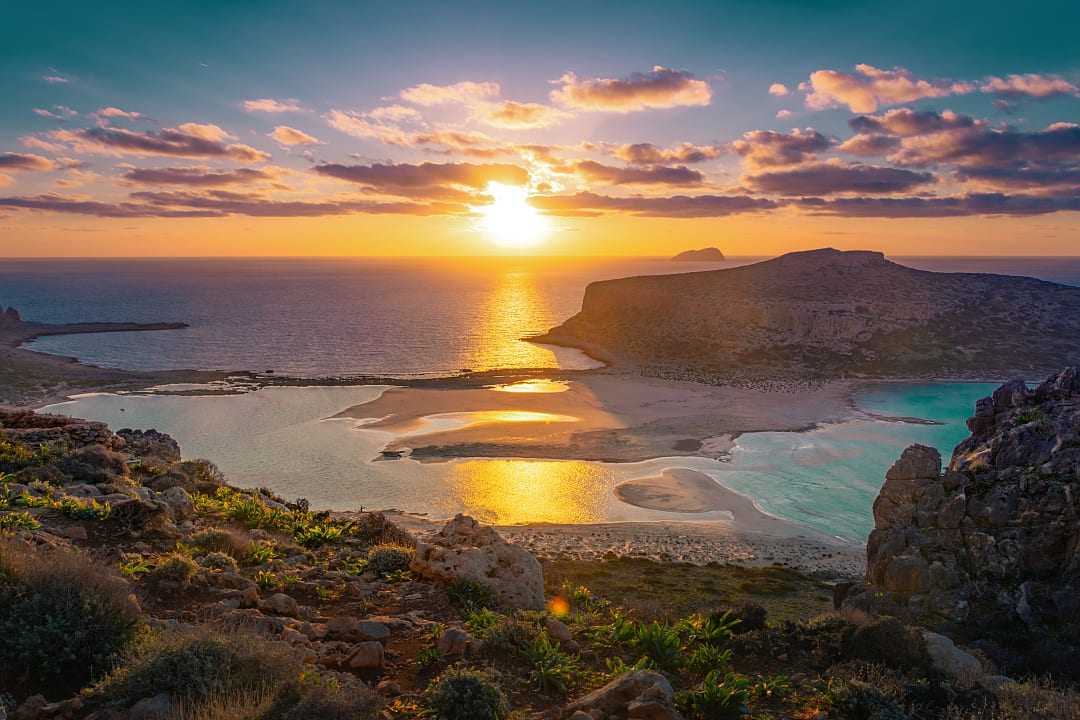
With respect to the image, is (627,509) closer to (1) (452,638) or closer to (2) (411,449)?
(2) (411,449)

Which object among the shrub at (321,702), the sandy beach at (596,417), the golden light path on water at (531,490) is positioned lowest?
the golden light path on water at (531,490)

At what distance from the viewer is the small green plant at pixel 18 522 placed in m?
12.8

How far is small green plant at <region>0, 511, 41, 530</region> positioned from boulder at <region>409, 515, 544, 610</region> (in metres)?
7.90

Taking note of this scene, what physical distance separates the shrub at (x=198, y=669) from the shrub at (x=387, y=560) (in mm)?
6792

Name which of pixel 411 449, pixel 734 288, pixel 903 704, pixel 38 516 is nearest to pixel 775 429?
pixel 411 449

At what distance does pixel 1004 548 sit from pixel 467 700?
16.6 m

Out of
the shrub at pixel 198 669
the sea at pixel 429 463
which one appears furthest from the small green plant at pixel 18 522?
the sea at pixel 429 463

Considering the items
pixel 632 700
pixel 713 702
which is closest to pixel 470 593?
pixel 632 700

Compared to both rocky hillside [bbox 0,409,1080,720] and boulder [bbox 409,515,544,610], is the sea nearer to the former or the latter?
boulder [bbox 409,515,544,610]

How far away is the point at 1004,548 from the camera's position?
17.2 m

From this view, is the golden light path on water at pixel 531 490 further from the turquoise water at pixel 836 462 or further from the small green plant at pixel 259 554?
the small green plant at pixel 259 554

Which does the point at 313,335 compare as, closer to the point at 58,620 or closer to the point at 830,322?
the point at 830,322

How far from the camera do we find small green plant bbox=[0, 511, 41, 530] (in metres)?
12.8

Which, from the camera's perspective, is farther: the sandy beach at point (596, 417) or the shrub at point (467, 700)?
the sandy beach at point (596, 417)
